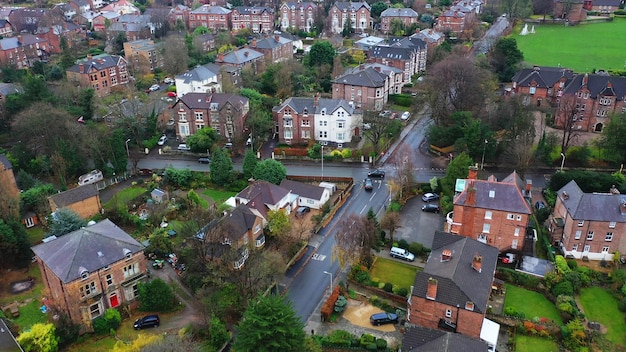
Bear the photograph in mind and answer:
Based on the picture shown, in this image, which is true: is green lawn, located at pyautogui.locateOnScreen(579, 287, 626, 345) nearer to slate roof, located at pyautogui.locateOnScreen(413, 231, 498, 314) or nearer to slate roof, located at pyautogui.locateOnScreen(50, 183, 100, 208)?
slate roof, located at pyautogui.locateOnScreen(413, 231, 498, 314)

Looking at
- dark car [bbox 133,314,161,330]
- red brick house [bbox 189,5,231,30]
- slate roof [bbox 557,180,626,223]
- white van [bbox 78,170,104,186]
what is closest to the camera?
dark car [bbox 133,314,161,330]

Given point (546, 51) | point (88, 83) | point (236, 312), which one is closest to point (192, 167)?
point (236, 312)

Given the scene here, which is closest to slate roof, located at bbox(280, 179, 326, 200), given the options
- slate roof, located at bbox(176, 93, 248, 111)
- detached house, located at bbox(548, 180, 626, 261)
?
slate roof, located at bbox(176, 93, 248, 111)

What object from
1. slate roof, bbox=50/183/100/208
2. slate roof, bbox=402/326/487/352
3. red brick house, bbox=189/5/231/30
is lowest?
slate roof, bbox=50/183/100/208

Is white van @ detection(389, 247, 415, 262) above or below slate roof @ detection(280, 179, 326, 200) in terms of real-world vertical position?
below

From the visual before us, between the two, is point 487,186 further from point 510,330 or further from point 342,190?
point 342,190

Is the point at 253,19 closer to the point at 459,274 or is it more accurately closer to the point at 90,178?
the point at 90,178

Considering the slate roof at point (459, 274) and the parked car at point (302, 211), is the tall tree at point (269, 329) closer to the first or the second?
the slate roof at point (459, 274)

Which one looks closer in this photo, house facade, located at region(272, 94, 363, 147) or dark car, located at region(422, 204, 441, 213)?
dark car, located at region(422, 204, 441, 213)
